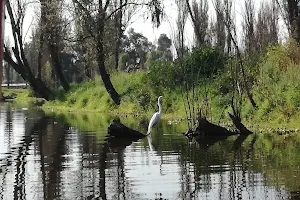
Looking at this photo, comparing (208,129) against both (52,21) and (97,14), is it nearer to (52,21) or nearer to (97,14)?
(97,14)

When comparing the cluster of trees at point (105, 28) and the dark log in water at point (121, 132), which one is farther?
the cluster of trees at point (105, 28)

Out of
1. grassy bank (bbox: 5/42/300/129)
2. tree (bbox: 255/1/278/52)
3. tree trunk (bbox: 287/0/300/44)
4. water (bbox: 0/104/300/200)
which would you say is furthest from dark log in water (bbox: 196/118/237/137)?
tree (bbox: 255/1/278/52)

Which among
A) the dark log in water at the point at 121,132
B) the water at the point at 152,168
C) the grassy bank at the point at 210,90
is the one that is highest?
the grassy bank at the point at 210,90

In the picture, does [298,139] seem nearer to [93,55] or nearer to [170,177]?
[170,177]

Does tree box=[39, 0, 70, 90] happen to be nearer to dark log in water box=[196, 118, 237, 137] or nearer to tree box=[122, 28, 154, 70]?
dark log in water box=[196, 118, 237, 137]

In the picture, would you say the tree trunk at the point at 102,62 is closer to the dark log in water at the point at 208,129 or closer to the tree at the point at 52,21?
the tree at the point at 52,21

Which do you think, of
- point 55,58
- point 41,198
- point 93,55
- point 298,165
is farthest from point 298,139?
point 55,58

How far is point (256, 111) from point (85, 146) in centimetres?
742

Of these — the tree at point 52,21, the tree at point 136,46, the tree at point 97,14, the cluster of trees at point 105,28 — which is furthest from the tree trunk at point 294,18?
the tree at point 136,46

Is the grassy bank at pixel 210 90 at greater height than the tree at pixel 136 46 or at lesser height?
lesser

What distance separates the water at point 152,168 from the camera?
308 inches

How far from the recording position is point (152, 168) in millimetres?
10016

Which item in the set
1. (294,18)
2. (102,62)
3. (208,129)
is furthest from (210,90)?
(102,62)

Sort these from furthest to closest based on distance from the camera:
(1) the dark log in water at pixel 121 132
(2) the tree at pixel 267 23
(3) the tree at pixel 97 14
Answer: (2) the tree at pixel 267 23, (3) the tree at pixel 97 14, (1) the dark log in water at pixel 121 132
